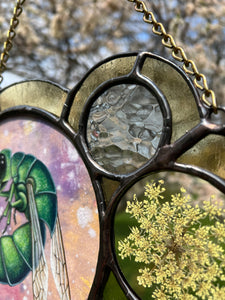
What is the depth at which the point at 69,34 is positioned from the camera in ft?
7.95

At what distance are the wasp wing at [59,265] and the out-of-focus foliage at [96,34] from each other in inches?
57.7

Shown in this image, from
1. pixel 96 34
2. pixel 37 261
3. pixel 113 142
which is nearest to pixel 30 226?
pixel 37 261

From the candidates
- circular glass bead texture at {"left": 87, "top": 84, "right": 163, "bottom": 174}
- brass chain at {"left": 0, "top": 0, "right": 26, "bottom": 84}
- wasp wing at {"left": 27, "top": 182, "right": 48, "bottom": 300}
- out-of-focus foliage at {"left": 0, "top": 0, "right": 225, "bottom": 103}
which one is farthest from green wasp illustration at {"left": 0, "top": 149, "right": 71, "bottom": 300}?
out-of-focus foliage at {"left": 0, "top": 0, "right": 225, "bottom": 103}

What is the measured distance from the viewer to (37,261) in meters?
0.81

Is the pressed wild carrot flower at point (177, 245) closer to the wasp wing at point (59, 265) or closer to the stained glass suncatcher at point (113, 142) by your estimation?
the stained glass suncatcher at point (113, 142)

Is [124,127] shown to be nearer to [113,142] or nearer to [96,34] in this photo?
[113,142]

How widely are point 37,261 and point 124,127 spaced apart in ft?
1.34

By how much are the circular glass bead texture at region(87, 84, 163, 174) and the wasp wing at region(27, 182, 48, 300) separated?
0.76 feet

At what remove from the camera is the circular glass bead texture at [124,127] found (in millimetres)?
659

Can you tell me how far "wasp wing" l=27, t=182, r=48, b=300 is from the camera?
0.79 meters

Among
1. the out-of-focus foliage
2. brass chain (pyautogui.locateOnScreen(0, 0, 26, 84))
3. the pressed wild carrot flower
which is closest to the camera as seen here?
the pressed wild carrot flower

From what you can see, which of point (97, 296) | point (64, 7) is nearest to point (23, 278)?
point (97, 296)

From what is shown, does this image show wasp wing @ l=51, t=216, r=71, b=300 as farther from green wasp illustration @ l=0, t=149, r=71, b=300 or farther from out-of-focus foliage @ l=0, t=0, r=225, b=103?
out-of-focus foliage @ l=0, t=0, r=225, b=103

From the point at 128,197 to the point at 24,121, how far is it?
1.27 feet
